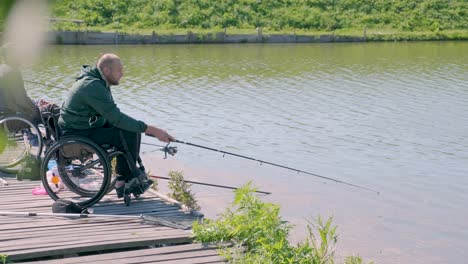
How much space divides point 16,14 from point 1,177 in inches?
258

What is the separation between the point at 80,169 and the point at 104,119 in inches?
18.0

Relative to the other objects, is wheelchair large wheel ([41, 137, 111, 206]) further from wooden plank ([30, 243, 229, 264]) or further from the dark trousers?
wooden plank ([30, 243, 229, 264])

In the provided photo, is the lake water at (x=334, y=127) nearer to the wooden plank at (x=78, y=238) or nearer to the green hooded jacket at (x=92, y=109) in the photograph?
the wooden plank at (x=78, y=238)

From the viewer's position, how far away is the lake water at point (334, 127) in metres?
8.48

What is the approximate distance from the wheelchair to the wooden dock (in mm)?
127

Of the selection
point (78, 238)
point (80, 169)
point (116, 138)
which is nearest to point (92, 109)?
point (116, 138)

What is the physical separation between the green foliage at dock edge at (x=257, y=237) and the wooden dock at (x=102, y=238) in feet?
0.44

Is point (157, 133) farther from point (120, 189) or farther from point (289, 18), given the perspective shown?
point (289, 18)

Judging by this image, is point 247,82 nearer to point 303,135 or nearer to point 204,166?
point 303,135

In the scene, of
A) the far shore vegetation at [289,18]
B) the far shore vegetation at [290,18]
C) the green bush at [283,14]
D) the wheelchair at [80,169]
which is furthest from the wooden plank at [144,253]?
the green bush at [283,14]

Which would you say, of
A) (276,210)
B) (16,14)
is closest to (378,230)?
(276,210)

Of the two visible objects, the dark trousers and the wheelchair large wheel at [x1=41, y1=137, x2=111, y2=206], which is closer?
the wheelchair large wheel at [x1=41, y1=137, x2=111, y2=206]

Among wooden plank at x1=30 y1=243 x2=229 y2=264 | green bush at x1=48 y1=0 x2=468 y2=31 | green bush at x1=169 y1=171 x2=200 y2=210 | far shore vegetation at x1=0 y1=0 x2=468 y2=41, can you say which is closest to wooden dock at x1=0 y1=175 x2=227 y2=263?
wooden plank at x1=30 y1=243 x2=229 y2=264

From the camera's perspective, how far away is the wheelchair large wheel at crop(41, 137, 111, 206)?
6066mm
